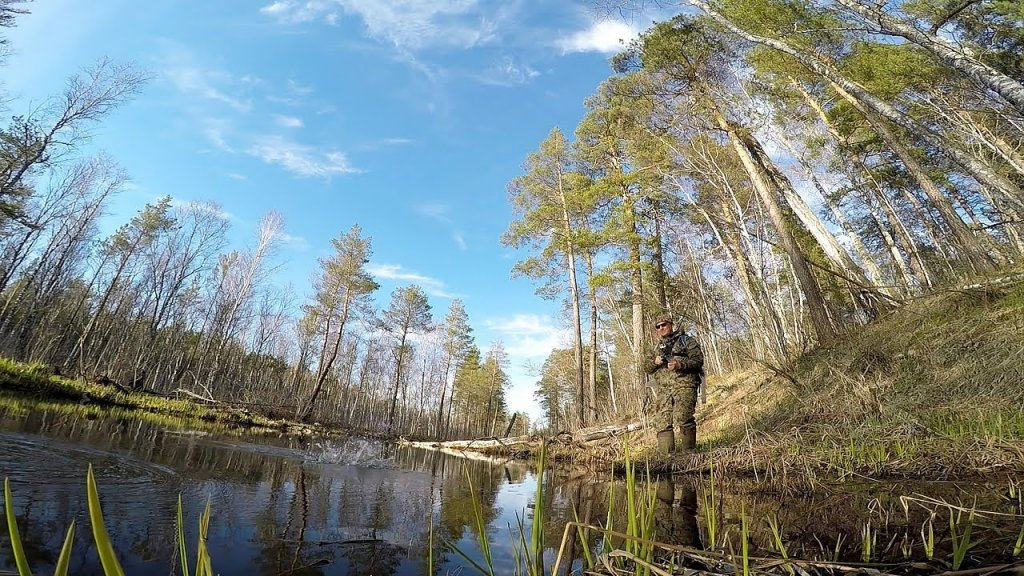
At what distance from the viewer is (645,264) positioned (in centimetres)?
1190


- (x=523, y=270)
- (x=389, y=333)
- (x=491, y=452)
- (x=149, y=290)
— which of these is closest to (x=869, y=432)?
(x=491, y=452)

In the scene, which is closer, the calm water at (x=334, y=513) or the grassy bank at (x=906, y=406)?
the calm water at (x=334, y=513)

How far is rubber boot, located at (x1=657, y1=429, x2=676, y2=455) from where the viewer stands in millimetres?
6031

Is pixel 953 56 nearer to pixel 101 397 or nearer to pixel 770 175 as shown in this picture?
pixel 770 175

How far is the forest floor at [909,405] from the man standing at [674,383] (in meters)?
0.54

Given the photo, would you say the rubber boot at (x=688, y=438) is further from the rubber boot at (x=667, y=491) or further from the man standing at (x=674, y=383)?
the rubber boot at (x=667, y=491)

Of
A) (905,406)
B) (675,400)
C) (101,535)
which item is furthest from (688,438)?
(101,535)

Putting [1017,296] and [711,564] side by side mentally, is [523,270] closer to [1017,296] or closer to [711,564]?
[1017,296]

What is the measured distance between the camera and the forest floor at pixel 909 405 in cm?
340

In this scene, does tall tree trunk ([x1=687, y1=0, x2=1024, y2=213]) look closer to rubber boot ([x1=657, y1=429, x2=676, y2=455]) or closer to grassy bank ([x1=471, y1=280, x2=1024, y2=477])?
grassy bank ([x1=471, y1=280, x2=1024, y2=477])

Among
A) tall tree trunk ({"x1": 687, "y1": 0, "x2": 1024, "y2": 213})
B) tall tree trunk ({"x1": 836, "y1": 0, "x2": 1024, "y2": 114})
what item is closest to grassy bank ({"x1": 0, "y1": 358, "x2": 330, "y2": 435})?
tall tree trunk ({"x1": 687, "y1": 0, "x2": 1024, "y2": 213})

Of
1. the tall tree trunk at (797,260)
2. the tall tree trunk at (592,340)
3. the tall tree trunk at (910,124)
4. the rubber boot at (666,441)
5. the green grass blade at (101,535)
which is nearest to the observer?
the green grass blade at (101,535)

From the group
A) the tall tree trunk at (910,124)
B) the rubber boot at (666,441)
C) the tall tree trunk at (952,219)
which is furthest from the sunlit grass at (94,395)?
the tall tree trunk at (952,219)

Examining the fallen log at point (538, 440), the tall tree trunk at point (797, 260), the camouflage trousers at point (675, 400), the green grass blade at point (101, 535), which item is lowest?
the green grass blade at point (101, 535)
